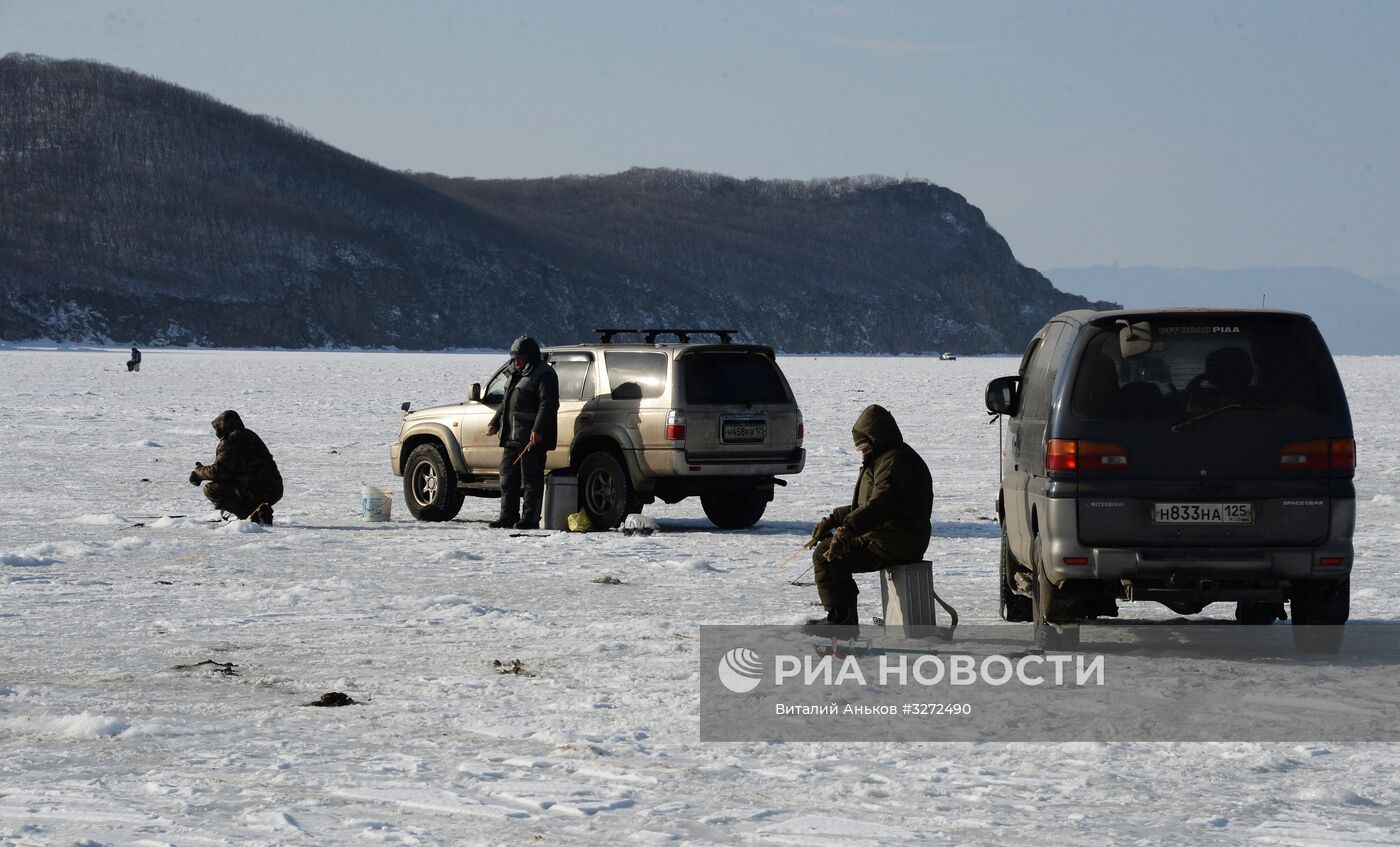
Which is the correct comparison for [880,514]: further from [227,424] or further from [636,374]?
[227,424]

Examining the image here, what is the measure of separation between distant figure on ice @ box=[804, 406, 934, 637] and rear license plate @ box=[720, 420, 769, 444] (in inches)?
281

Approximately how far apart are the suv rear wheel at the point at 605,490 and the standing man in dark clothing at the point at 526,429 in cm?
42

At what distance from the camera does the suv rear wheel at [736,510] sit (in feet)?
59.4

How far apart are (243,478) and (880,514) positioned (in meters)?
9.16

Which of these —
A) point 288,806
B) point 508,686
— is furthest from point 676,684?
point 288,806

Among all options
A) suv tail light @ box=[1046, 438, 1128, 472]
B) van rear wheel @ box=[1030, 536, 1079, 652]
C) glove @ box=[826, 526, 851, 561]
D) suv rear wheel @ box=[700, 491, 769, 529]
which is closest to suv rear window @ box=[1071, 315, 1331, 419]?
suv tail light @ box=[1046, 438, 1128, 472]

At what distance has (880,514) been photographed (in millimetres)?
9812

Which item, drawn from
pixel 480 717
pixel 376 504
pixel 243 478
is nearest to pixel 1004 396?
pixel 480 717

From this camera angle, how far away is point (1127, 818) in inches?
257

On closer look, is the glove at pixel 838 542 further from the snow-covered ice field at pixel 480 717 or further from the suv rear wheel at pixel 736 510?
the suv rear wheel at pixel 736 510

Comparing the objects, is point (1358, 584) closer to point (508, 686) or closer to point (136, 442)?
point (508, 686)

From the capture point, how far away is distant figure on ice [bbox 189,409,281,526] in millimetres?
17016

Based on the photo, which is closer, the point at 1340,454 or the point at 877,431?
the point at 1340,454

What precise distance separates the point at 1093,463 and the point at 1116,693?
127 centimetres
